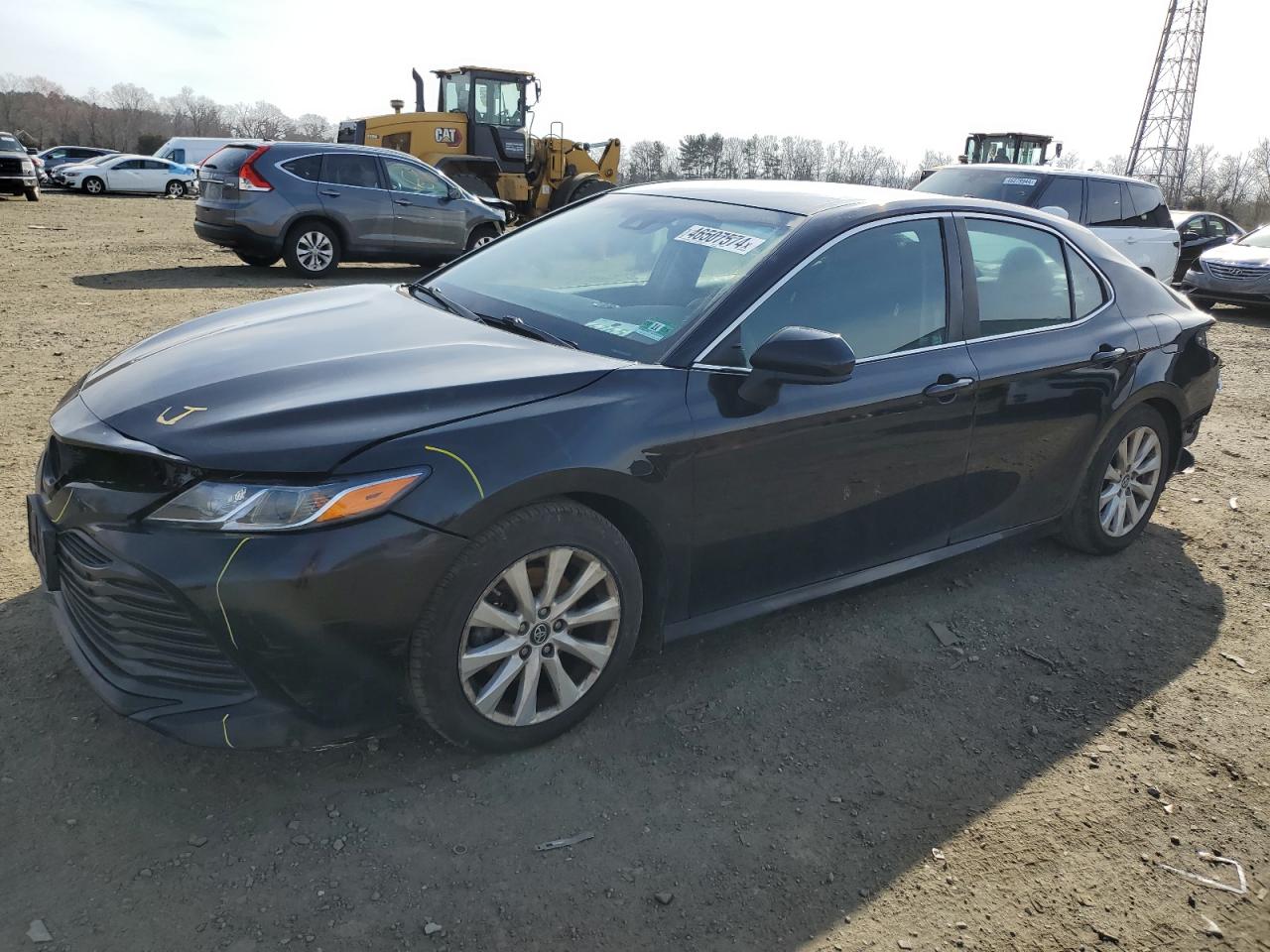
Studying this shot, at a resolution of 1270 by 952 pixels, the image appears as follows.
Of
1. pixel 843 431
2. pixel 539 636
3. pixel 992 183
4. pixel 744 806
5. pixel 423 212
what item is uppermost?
pixel 992 183

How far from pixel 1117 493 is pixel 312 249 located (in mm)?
10265

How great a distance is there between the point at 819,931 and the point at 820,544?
1397 mm

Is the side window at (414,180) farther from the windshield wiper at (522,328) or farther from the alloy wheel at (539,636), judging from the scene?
the alloy wheel at (539,636)

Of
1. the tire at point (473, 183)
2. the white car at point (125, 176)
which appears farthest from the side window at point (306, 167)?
the white car at point (125, 176)

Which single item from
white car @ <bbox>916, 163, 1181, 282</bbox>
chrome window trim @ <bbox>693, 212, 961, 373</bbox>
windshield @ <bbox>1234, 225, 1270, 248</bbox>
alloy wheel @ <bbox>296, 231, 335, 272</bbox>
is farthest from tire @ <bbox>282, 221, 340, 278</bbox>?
windshield @ <bbox>1234, 225, 1270, 248</bbox>

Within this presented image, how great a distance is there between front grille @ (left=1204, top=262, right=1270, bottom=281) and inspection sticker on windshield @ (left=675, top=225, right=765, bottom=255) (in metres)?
12.8

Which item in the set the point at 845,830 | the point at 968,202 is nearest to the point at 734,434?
the point at 845,830

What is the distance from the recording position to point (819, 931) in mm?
2475

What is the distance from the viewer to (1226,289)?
13750 mm

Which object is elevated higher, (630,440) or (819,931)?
(630,440)

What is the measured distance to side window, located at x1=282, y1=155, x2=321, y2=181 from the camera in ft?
39.5

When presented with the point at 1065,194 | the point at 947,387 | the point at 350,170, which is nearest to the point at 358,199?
the point at 350,170

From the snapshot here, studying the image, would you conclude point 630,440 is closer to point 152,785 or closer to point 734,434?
point 734,434

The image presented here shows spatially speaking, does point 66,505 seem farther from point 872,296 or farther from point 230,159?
point 230,159
